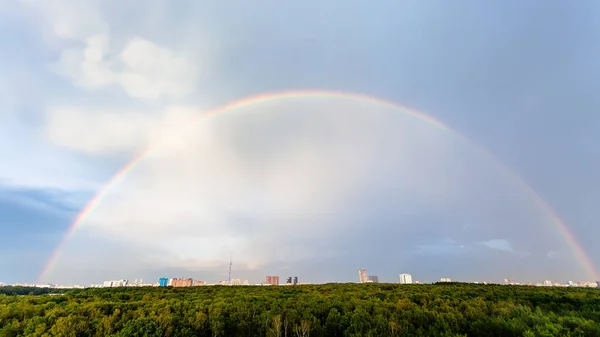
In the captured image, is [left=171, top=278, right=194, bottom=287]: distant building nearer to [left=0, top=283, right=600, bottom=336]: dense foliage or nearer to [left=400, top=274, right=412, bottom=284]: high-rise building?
[left=400, top=274, right=412, bottom=284]: high-rise building

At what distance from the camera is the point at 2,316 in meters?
26.7

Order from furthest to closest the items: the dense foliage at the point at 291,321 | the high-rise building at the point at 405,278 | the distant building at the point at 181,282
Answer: the high-rise building at the point at 405,278, the distant building at the point at 181,282, the dense foliage at the point at 291,321

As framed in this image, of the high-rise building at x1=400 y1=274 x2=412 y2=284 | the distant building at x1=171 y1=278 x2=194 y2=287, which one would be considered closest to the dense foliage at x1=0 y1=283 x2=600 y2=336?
the distant building at x1=171 y1=278 x2=194 y2=287

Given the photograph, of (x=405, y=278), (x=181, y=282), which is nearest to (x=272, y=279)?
(x=181, y=282)

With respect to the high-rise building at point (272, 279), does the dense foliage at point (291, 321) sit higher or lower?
lower

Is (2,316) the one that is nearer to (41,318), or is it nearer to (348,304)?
(41,318)

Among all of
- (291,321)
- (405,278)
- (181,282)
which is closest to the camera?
(291,321)

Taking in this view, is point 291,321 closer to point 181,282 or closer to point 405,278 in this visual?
point 181,282

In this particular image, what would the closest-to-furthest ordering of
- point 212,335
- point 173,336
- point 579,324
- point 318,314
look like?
point 579,324 < point 173,336 < point 212,335 < point 318,314

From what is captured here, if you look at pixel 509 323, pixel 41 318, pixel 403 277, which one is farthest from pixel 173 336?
pixel 403 277

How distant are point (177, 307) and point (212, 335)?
7090 mm

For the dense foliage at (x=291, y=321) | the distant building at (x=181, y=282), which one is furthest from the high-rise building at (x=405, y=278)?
the dense foliage at (x=291, y=321)

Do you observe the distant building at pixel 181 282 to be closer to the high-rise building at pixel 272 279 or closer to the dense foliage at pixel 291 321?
the high-rise building at pixel 272 279

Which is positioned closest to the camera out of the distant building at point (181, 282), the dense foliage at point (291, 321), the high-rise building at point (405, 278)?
the dense foliage at point (291, 321)
